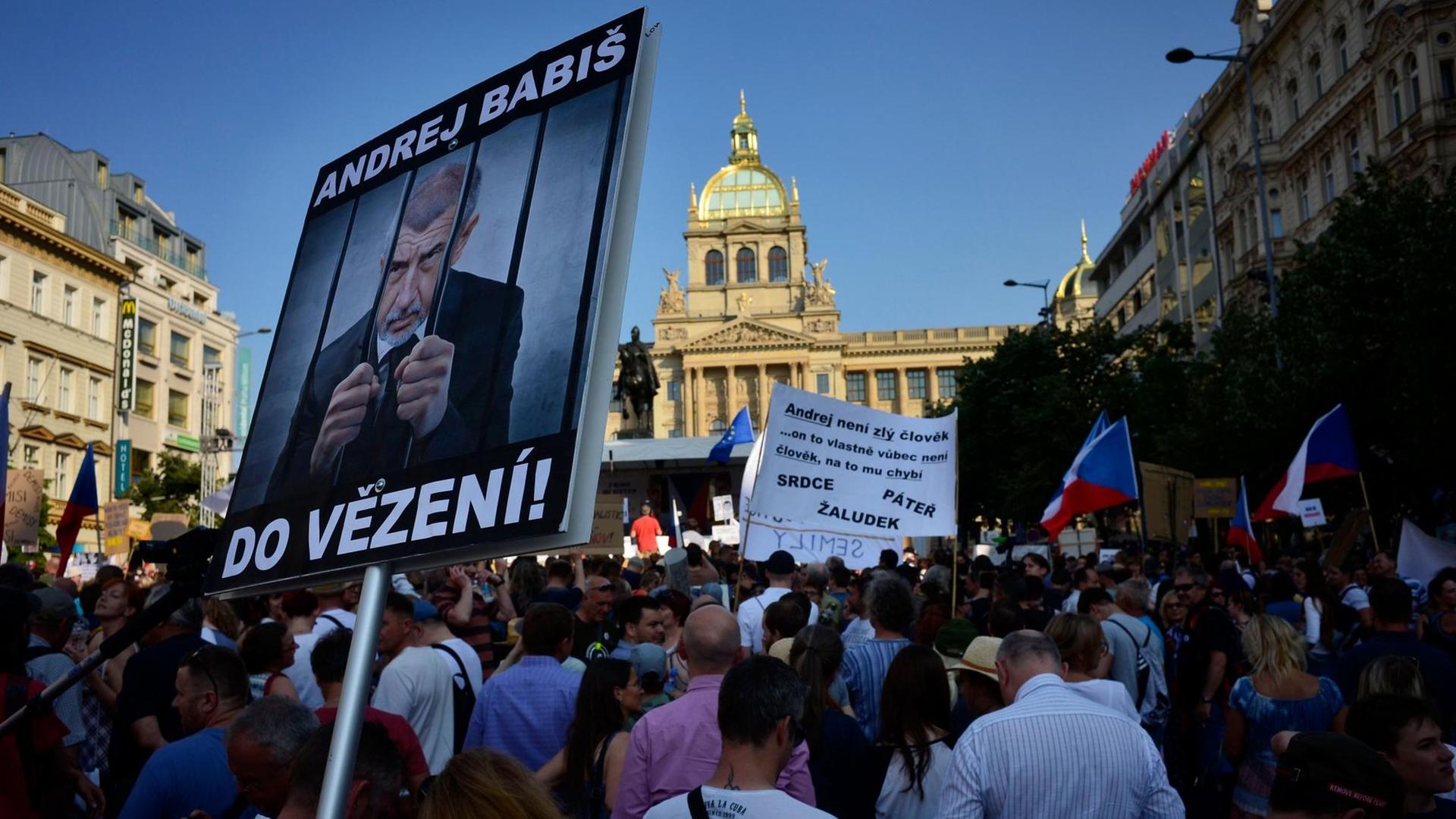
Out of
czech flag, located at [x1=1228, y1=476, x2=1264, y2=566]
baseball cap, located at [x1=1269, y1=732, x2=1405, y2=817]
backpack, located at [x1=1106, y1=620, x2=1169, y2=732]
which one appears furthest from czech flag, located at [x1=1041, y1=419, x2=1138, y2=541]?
baseball cap, located at [x1=1269, y1=732, x2=1405, y2=817]

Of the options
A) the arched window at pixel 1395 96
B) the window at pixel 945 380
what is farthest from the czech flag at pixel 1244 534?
the window at pixel 945 380

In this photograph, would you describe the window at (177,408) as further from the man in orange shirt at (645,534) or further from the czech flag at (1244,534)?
the czech flag at (1244,534)

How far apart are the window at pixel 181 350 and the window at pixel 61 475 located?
8986 millimetres

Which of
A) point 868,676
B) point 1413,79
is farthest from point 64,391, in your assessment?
point 868,676

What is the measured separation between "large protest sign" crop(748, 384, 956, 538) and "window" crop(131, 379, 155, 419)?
4409cm

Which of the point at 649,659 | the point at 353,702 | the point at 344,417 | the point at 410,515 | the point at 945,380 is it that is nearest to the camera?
the point at 353,702

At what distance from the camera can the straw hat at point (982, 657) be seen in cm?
461

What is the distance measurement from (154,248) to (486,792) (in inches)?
2178

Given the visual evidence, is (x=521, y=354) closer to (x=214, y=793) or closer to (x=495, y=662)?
(x=214, y=793)

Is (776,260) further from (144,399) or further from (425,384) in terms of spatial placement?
(425,384)

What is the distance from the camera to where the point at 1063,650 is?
17.4 feet

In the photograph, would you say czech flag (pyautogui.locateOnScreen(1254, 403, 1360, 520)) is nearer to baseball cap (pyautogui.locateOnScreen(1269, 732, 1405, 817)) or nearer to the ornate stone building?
baseball cap (pyautogui.locateOnScreen(1269, 732, 1405, 817))

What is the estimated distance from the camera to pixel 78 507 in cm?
1321

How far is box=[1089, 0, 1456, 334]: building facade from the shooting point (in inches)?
1117
